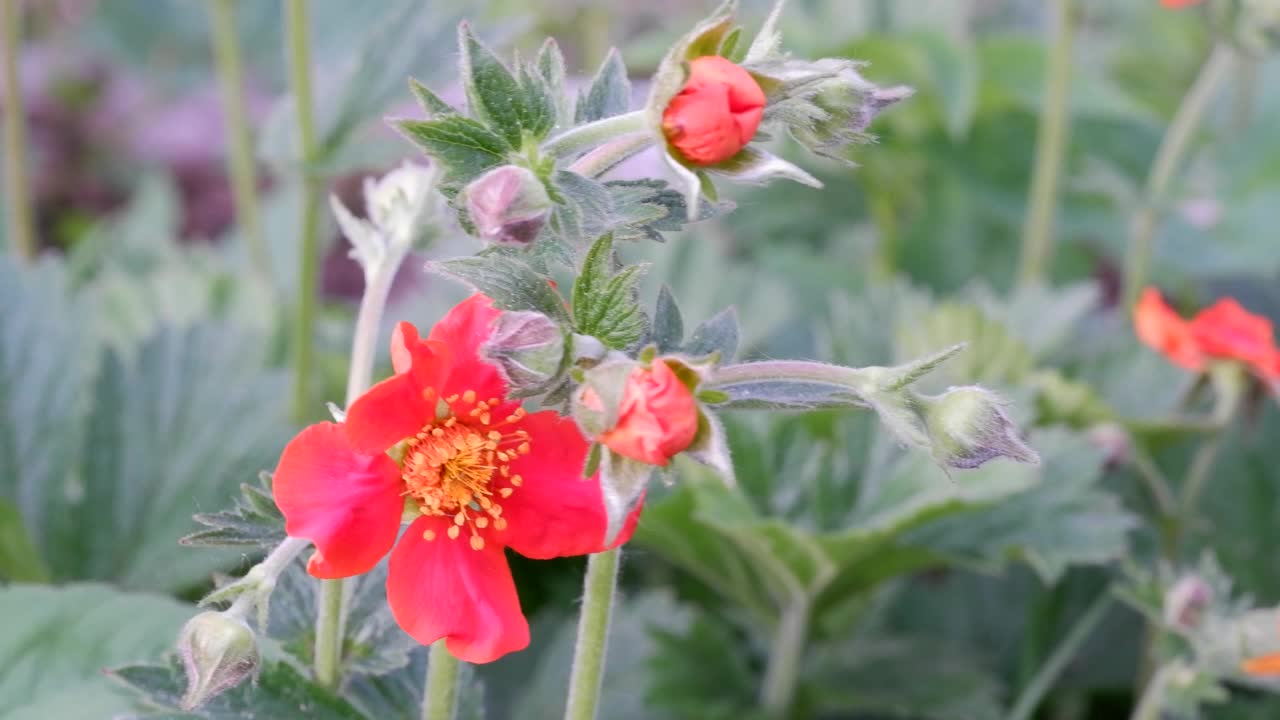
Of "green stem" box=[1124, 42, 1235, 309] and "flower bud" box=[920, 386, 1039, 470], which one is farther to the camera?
"green stem" box=[1124, 42, 1235, 309]

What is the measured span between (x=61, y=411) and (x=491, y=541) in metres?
0.63

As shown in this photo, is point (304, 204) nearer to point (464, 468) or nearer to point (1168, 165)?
point (464, 468)

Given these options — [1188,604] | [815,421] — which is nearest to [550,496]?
[1188,604]

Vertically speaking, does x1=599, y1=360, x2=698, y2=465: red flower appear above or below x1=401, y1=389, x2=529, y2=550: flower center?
above

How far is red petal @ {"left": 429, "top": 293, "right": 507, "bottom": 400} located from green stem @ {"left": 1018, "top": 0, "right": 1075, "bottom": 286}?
89cm

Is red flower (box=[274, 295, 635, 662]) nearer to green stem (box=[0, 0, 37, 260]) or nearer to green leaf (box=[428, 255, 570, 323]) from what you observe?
green leaf (box=[428, 255, 570, 323])

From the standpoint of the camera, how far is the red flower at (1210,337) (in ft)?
3.37

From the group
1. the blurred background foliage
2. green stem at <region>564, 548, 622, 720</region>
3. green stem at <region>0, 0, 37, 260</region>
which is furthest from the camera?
green stem at <region>0, 0, 37, 260</region>

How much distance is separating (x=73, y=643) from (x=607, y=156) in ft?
1.41

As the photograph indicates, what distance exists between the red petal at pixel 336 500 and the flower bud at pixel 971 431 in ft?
0.77

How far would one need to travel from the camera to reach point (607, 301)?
1.79 ft

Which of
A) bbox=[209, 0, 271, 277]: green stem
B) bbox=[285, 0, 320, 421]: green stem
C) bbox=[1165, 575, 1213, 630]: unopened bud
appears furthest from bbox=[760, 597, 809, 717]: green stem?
bbox=[209, 0, 271, 277]: green stem

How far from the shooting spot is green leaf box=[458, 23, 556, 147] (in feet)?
1.83

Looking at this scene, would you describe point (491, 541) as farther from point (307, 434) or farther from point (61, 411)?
point (61, 411)
